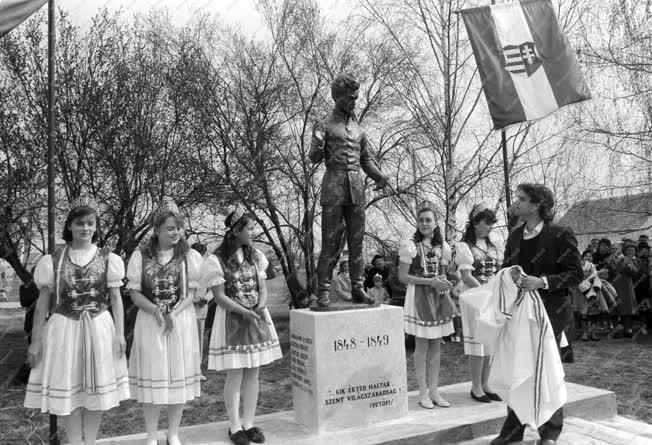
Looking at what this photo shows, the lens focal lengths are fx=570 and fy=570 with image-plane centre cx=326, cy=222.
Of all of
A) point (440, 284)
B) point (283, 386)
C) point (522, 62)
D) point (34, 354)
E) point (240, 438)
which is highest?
point (522, 62)

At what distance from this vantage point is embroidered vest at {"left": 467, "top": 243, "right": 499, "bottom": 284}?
17.7 feet

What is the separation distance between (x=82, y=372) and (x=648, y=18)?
39.6ft

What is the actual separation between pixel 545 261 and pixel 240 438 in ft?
8.38

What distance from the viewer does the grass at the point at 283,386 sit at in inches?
228

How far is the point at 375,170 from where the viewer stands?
525 centimetres

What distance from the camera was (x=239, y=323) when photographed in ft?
14.1

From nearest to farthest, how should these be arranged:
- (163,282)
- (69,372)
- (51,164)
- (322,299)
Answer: (69,372)
(163,282)
(51,164)
(322,299)

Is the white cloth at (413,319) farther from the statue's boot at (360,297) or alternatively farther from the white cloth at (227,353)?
the white cloth at (227,353)

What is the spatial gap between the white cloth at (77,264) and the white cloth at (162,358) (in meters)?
0.15

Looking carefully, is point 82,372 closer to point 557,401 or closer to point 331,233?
point 331,233

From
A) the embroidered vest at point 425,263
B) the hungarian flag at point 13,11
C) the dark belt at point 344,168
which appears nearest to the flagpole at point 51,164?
the hungarian flag at point 13,11

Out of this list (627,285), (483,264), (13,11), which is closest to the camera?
→ (13,11)

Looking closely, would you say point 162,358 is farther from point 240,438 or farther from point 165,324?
point 240,438

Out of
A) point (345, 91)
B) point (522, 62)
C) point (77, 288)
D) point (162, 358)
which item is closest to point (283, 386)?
point (162, 358)
